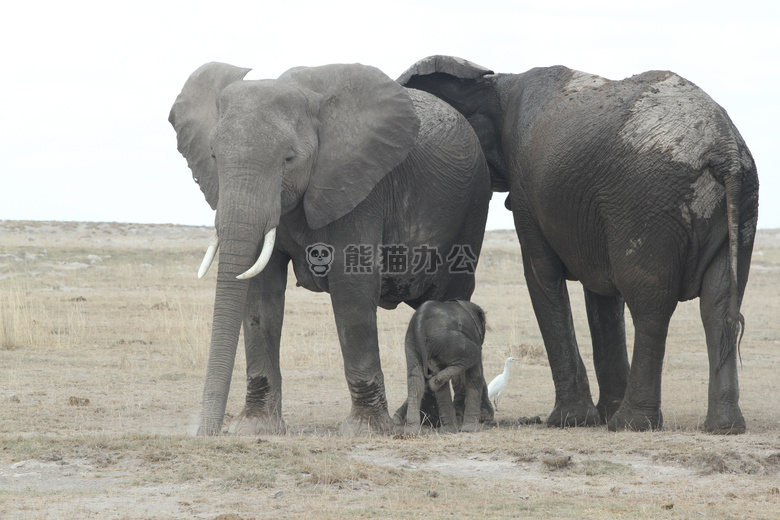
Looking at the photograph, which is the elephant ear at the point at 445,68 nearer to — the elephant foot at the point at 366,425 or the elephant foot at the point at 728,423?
the elephant foot at the point at 366,425

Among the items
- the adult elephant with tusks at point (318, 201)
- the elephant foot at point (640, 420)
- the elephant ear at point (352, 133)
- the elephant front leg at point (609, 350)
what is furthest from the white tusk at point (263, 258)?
the elephant front leg at point (609, 350)

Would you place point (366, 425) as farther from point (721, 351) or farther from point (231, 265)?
point (721, 351)

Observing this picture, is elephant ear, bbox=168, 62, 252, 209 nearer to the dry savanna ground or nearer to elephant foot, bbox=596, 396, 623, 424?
the dry savanna ground

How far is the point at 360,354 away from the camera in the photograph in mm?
8672

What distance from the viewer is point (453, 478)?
22.4 ft

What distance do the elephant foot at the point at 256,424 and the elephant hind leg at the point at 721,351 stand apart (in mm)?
3577

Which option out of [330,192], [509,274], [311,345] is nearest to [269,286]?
[330,192]

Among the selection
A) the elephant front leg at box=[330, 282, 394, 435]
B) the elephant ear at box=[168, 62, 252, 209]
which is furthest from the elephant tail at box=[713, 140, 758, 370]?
the elephant ear at box=[168, 62, 252, 209]

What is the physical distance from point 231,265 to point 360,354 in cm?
159

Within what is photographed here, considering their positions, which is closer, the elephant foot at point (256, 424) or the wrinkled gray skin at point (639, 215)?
the wrinkled gray skin at point (639, 215)

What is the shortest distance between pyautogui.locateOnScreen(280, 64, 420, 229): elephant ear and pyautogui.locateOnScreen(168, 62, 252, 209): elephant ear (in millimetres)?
604

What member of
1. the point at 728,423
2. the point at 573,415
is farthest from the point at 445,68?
the point at 728,423

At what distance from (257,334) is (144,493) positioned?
9.07 ft

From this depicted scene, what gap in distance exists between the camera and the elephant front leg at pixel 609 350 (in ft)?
33.7
